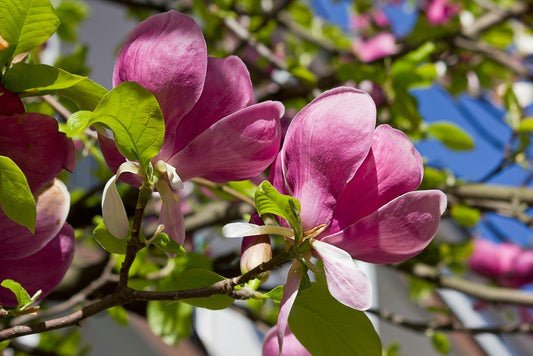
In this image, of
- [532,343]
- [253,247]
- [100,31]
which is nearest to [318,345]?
[253,247]

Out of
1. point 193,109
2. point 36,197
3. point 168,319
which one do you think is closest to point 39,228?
point 36,197

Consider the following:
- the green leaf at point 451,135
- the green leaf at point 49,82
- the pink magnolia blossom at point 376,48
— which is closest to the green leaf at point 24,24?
the green leaf at point 49,82

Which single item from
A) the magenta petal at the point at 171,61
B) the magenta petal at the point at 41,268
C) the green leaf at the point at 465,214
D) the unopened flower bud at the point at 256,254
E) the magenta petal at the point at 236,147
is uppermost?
the magenta petal at the point at 171,61

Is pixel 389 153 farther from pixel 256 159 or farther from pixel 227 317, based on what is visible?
pixel 227 317

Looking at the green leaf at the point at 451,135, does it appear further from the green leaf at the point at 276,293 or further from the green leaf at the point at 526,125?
the green leaf at the point at 276,293

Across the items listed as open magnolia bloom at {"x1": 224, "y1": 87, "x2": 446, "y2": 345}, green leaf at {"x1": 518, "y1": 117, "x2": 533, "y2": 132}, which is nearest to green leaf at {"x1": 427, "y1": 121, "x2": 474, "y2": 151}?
green leaf at {"x1": 518, "y1": 117, "x2": 533, "y2": 132}

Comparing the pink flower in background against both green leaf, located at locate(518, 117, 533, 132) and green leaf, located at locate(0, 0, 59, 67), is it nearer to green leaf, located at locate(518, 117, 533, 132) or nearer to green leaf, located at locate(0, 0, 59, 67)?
green leaf, located at locate(518, 117, 533, 132)

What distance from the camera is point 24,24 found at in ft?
1.03

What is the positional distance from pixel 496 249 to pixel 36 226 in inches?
50.4

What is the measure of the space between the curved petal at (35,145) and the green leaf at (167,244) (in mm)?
82

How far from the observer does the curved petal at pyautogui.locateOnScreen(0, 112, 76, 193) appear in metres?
0.32

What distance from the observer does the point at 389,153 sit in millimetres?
288

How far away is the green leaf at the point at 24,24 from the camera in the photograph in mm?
307

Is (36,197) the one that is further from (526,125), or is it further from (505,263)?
(505,263)
